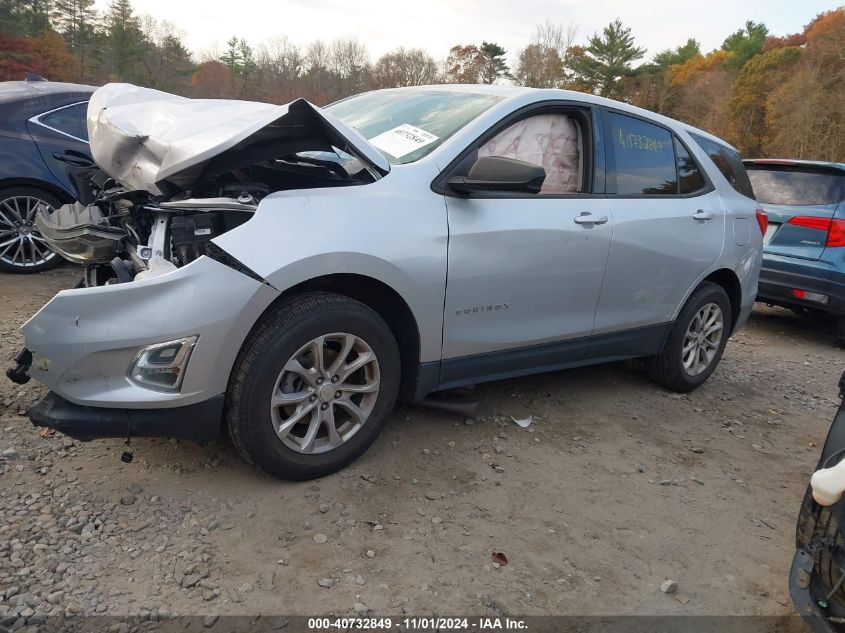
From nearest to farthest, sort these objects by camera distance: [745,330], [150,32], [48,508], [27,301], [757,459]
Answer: [48,508] < [757,459] < [27,301] < [745,330] < [150,32]

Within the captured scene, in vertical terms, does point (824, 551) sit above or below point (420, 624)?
above

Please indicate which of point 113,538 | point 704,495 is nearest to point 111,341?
point 113,538

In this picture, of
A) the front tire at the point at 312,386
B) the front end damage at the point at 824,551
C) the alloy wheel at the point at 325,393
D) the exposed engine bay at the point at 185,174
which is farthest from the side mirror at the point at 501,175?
the front end damage at the point at 824,551

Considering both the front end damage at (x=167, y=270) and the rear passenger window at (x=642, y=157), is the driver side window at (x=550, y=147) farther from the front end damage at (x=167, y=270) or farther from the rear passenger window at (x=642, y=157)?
the front end damage at (x=167, y=270)

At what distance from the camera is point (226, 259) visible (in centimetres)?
239

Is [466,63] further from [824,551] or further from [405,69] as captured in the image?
[824,551]

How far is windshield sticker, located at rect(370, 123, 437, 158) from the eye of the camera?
10.1 ft

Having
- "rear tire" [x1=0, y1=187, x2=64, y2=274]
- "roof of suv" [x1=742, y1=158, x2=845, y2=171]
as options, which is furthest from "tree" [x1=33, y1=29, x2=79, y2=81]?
"roof of suv" [x1=742, y1=158, x2=845, y2=171]

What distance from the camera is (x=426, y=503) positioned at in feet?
9.09

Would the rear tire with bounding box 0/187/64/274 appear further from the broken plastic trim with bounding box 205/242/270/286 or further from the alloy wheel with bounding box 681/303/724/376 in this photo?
the alloy wheel with bounding box 681/303/724/376

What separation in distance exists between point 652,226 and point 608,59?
52.6m

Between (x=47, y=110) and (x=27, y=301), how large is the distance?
6.25 feet

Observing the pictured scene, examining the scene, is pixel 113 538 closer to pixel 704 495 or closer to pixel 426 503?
pixel 426 503

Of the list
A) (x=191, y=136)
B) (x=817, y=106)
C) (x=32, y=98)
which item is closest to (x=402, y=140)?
(x=191, y=136)
